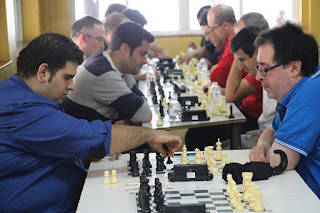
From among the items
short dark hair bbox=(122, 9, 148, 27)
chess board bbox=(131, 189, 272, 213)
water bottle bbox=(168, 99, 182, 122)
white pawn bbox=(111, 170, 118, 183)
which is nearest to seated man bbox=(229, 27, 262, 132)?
water bottle bbox=(168, 99, 182, 122)

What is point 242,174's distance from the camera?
260 centimetres

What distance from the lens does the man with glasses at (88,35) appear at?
252 inches

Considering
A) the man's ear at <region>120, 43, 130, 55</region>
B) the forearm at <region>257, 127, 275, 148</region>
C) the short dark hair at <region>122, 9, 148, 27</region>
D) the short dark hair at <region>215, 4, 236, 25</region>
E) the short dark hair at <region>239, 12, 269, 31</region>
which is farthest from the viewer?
the short dark hair at <region>122, 9, 148, 27</region>

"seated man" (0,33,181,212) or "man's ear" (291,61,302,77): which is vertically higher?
"man's ear" (291,61,302,77)

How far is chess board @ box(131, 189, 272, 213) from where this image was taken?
2365 millimetres

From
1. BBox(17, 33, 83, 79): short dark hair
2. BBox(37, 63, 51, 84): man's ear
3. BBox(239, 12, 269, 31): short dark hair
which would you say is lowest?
BBox(239, 12, 269, 31): short dark hair

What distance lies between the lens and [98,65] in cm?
463

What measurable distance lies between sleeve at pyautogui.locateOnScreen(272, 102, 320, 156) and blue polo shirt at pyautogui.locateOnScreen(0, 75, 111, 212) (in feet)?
3.11

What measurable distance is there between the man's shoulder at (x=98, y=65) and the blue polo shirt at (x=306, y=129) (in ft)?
6.71

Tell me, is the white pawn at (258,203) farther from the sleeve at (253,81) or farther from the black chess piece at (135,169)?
the sleeve at (253,81)

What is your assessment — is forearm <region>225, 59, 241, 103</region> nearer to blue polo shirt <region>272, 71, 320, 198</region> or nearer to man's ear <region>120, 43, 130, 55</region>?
man's ear <region>120, 43, 130, 55</region>

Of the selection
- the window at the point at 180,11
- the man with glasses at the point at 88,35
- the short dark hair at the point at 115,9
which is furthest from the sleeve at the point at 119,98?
the window at the point at 180,11

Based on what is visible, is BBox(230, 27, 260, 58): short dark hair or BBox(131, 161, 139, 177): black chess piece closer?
BBox(131, 161, 139, 177): black chess piece

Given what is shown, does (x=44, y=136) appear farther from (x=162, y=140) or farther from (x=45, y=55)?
(x=162, y=140)
